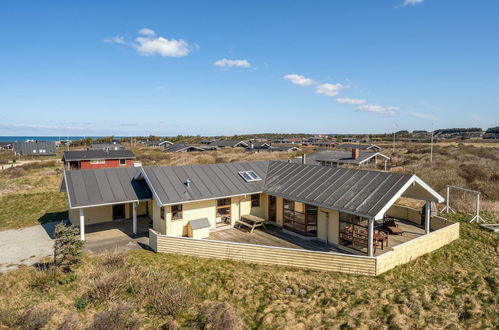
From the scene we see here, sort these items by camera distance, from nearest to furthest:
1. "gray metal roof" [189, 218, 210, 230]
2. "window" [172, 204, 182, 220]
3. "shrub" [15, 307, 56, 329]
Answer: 1. "shrub" [15, 307, 56, 329]
2. "gray metal roof" [189, 218, 210, 230]
3. "window" [172, 204, 182, 220]

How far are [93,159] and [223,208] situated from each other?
35.5 metres

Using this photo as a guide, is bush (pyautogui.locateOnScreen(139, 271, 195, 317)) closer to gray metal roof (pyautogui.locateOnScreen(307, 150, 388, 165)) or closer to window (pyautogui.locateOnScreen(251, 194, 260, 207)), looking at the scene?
window (pyautogui.locateOnScreen(251, 194, 260, 207))

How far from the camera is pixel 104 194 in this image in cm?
1684

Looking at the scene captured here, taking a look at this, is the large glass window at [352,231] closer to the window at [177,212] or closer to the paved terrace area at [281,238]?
the paved terrace area at [281,238]

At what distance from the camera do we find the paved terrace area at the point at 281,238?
14.9 m

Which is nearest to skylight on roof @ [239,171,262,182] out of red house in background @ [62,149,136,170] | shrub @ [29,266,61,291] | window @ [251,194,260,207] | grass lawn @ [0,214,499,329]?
window @ [251,194,260,207]

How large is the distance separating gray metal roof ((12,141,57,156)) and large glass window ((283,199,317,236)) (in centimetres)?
8231

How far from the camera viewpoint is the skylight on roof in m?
19.0

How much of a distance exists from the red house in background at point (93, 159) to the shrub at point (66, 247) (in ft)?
118

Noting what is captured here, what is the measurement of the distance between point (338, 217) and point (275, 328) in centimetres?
708

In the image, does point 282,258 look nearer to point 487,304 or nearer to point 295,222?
point 295,222

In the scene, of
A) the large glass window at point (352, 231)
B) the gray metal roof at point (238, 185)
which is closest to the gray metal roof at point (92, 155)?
the gray metal roof at point (238, 185)

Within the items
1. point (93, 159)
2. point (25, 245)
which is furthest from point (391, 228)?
point (93, 159)

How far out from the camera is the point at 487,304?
10516 millimetres
